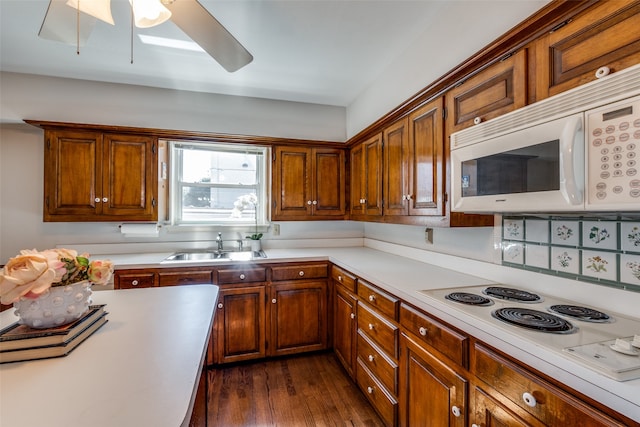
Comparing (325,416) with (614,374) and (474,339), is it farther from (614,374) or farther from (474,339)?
(614,374)

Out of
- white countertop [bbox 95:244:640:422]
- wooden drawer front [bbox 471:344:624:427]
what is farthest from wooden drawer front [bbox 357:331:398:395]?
wooden drawer front [bbox 471:344:624:427]

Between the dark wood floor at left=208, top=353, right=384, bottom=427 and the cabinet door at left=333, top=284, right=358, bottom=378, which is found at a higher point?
the cabinet door at left=333, top=284, right=358, bottom=378

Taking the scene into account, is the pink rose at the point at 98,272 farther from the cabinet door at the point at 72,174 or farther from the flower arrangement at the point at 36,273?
the cabinet door at the point at 72,174

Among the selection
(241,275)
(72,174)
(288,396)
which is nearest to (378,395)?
(288,396)

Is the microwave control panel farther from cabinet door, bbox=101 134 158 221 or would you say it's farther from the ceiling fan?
cabinet door, bbox=101 134 158 221

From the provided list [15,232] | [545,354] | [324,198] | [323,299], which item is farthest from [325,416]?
[15,232]

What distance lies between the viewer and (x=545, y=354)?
875 mm

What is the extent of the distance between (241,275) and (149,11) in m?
1.91

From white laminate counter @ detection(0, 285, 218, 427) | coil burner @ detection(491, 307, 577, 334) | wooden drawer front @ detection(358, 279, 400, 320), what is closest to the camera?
white laminate counter @ detection(0, 285, 218, 427)

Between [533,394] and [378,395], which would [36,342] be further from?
[378,395]

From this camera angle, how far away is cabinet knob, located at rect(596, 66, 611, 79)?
92 cm

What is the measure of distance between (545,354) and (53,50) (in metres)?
3.53

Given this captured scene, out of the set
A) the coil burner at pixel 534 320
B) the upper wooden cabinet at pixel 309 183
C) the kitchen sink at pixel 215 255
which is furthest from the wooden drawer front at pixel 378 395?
the upper wooden cabinet at pixel 309 183

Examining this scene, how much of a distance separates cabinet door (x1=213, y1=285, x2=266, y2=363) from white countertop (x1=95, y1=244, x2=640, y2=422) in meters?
0.32
